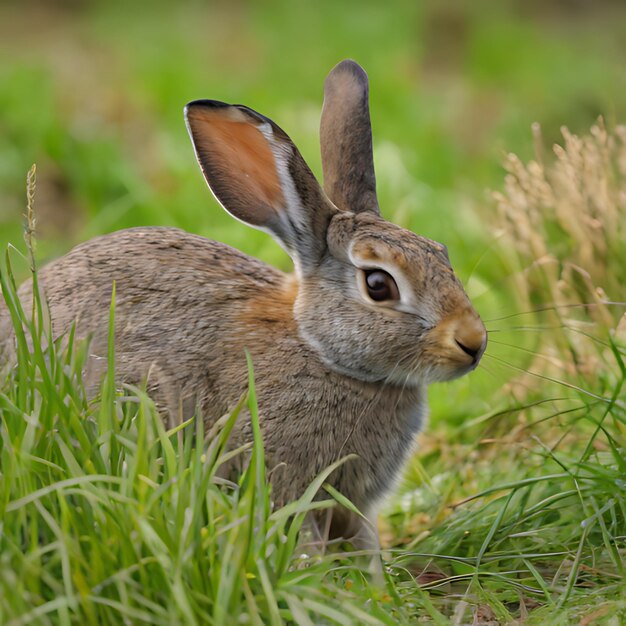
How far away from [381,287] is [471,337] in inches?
15.0

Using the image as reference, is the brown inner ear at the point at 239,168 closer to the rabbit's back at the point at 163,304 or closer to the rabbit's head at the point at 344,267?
the rabbit's head at the point at 344,267

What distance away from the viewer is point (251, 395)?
10.6 feet

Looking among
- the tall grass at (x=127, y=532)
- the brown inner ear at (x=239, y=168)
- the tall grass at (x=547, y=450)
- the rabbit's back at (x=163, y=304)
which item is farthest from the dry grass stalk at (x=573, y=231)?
the tall grass at (x=127, y=532)

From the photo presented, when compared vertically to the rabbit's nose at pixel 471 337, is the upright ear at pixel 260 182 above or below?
above

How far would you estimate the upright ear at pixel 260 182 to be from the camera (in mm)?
4160

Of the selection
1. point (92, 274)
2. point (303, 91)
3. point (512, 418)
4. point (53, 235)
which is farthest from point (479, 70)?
point (92, 274)

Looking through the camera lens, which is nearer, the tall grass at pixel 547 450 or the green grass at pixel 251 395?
the green grass at pixel 251 395

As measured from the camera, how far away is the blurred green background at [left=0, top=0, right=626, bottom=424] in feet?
22.4

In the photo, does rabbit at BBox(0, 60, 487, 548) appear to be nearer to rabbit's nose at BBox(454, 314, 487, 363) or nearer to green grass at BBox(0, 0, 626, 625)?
rabbit's nose at BBox(454, 314, 487, 363)

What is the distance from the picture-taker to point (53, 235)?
7.21 m

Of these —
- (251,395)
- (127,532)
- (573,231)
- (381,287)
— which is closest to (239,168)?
(381,287)

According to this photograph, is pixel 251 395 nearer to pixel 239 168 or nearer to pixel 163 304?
pixel 163 304

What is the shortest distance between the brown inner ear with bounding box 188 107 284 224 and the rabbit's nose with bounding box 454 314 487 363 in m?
0.81

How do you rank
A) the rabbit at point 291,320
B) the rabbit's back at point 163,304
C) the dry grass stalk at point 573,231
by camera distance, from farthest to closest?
the dry grass stalk at point 573,231, the rabbit's back at point 163,304, the rabbit at point 291,320
